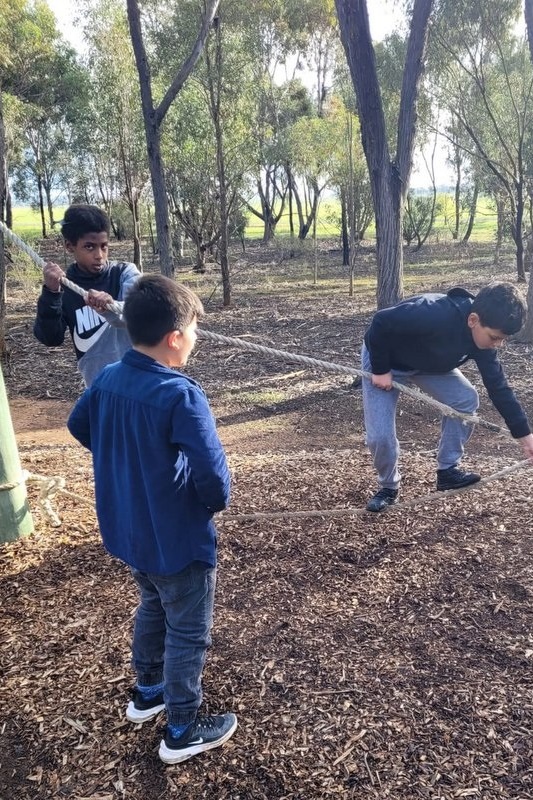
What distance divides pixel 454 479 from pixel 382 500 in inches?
17.0

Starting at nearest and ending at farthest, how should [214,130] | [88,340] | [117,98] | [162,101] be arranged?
[88,340]
[162,101]
[214,130]
[117,98]

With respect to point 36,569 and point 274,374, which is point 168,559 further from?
point 274,374

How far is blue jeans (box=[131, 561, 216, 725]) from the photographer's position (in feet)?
6.41

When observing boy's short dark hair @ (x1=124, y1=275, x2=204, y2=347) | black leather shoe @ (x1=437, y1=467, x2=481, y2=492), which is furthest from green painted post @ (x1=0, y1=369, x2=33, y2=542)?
black leather shoe @ (x1=437, y1=467, x2=481, y2=492)

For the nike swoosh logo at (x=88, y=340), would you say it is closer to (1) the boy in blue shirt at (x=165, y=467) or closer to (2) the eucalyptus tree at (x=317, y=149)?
(1) the boy in blue shirt at (x=165, y=467)

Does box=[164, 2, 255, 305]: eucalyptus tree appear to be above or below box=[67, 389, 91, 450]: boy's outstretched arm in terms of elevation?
above

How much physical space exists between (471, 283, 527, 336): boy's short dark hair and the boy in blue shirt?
5.39ft

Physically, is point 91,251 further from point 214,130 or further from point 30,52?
point 30,52

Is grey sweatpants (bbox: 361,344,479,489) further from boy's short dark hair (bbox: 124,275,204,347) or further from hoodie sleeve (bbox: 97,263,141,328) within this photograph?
boy's short dark hair (bbox: 124,275,204,347)

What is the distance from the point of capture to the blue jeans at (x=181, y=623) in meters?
1.95

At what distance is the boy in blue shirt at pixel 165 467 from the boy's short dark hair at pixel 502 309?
164 centimetres

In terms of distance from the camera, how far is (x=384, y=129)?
6.92 m

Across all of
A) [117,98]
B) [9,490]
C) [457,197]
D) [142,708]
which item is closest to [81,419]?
[142,708]

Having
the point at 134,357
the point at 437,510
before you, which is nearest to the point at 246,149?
the point at 437,510
